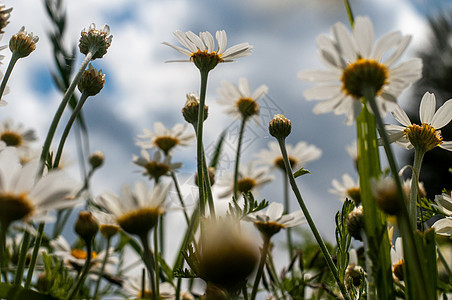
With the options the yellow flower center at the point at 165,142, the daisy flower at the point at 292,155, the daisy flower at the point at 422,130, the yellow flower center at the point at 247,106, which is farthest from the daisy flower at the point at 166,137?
the daisy flower at the point at 422,130

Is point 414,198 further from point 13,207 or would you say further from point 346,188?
point 346,188

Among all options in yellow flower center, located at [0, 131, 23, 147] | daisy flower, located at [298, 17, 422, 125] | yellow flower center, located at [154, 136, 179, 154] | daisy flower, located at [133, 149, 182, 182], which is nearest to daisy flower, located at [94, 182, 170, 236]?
daisy flower, located at [298, 17, 422, 125]

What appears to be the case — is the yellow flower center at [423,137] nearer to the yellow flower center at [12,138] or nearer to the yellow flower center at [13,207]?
the yellow flower center at [13,207]

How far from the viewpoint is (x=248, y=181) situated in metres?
0.88

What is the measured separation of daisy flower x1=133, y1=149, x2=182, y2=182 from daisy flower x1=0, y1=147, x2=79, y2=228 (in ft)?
1.51

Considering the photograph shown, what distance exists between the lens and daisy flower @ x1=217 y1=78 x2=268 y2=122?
2.72 feet

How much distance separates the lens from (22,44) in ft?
1.55

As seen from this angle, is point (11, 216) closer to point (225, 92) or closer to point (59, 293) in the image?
point (59, 293)

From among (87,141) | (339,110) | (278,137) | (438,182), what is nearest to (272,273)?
(278,137)

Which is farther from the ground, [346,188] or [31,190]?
[31,190]

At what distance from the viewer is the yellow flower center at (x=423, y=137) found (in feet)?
1.45

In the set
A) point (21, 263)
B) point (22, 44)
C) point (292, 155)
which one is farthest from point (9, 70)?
point (292, 155)

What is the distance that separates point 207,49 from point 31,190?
0.94ft

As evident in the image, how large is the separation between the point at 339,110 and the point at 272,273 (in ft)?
0.98
